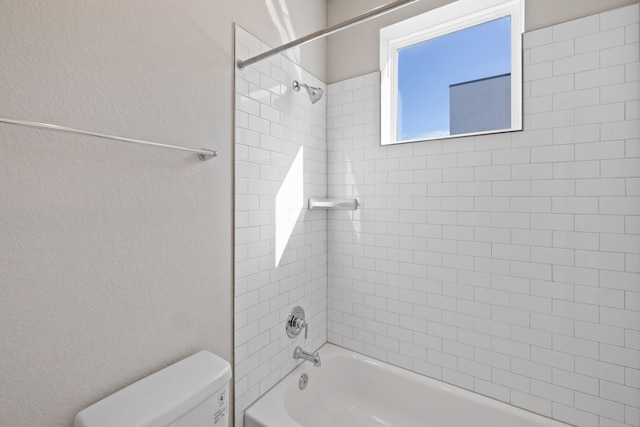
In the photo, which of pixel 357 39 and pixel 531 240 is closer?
pixel 531 240

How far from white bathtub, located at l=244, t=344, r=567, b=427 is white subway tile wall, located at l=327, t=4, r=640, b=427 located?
77 mm

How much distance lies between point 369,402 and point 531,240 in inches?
54.9

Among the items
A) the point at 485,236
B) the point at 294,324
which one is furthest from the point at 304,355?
the point at 485,236

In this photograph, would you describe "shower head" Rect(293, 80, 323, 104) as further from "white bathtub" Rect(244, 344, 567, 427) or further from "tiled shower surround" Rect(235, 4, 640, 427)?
"white bathtub" Rect(244, 344, 567, 427)

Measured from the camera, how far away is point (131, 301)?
3.28ft

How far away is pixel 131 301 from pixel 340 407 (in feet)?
5.02

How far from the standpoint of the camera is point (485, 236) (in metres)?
1.58

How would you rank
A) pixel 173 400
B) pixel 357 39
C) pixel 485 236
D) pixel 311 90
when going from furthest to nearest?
pixel 357 39, pixel 311 90, pixel 485 236, pixel 173 400

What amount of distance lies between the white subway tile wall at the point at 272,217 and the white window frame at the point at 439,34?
47 centimetres

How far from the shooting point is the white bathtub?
149 cm

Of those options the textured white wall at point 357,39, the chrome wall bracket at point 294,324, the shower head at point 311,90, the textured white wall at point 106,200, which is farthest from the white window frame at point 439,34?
the chrome wall bracket at point 294,324

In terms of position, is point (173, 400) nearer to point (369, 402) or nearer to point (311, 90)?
point (369, 402)

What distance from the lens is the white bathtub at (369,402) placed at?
4.90 ft

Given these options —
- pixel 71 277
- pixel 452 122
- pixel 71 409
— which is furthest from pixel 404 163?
pixel 71 409
